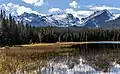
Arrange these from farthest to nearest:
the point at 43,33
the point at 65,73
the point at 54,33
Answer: the point at 54,33 → the point at 43,33 → the point at 65,73

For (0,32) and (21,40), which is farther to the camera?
(21,40)

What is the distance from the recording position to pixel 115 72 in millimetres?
40031

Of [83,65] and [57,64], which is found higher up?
[57,64]

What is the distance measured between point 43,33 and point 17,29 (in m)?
31.7

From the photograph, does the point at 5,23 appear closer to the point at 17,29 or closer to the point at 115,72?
the point at 17,29

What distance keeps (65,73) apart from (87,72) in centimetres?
279

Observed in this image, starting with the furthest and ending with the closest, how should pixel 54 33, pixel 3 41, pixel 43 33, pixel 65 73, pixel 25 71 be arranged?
pixel 54 33 → pixel 43 33 → pixel 3 41 → pixel 65 73 → pixel 25 71

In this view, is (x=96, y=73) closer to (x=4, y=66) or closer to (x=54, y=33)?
(x=4, y=66)

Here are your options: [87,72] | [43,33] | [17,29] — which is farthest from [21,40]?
[87,72]

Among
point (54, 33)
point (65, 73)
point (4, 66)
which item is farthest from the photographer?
point (54, 33)

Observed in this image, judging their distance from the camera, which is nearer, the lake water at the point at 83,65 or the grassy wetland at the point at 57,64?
the grassy wetland at the point at 57,64

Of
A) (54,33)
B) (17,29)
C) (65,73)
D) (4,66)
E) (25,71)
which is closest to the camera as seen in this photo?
(4,66)

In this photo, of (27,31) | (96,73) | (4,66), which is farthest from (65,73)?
(27,31)

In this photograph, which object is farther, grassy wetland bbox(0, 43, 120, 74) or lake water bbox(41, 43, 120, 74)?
lake water bbox(41, 43, 120, 74)
